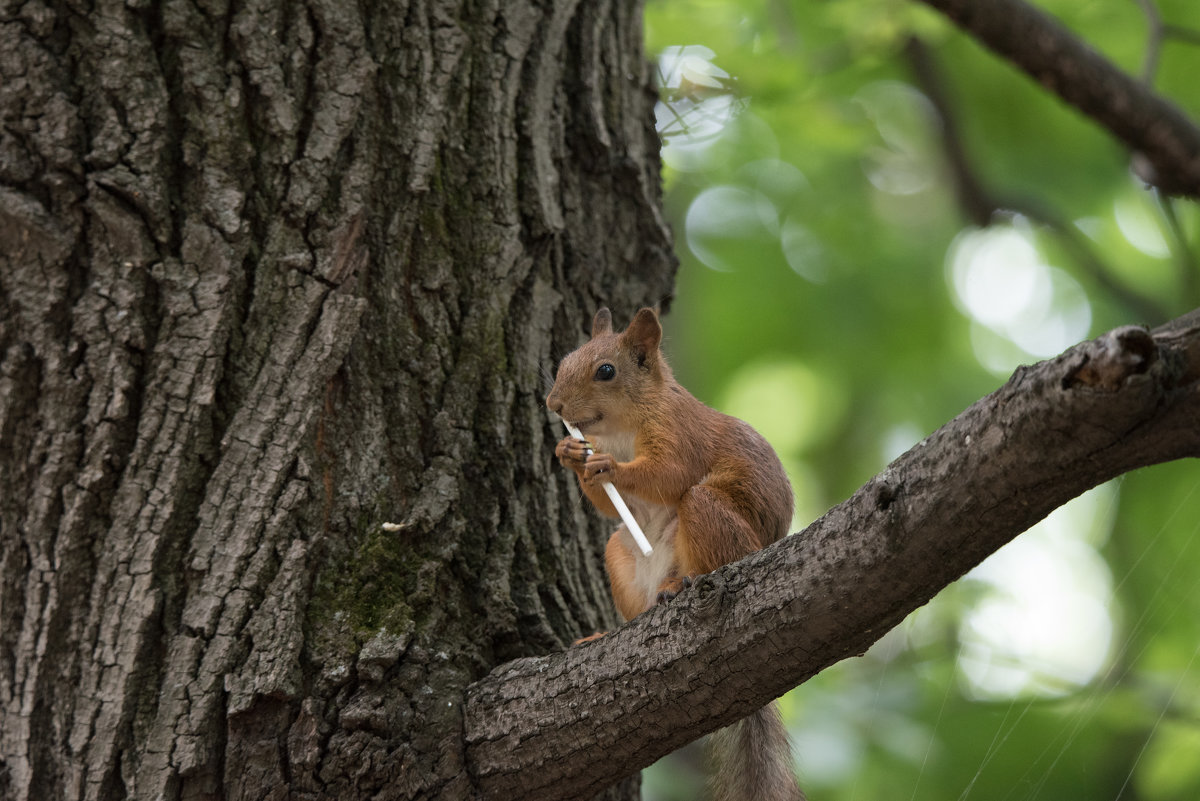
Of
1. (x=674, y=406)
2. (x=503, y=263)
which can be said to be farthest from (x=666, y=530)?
(x=503, y=263)

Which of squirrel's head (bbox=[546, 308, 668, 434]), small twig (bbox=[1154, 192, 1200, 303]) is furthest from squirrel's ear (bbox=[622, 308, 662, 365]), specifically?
small twig (bbox=[1154, 192, 1200, 303])

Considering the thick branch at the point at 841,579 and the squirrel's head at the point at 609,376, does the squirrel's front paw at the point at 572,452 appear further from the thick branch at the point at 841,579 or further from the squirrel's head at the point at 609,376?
the thick branch at the point at 841,579

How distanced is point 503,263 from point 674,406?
54 centimetres

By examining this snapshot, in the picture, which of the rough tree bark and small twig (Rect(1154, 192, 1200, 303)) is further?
small twig (Rect(1154, 192, 1200, 303))

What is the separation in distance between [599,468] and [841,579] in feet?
2.74

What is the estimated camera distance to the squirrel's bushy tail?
82.4 inches

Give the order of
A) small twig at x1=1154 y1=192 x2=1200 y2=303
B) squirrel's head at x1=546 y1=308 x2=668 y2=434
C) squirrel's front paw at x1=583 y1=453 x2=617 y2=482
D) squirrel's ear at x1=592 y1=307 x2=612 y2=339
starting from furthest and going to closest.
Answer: small twig at x1=1154 y1=192 x2=1200 y2=303, squirrel's ear at x1=592 y1=307 x2=612 y2=339, squirrel's head at x1=546 y1=308 x2=668 y2=434, squirrel's front paw at x1=583 y1=453 x2=617 y2=482

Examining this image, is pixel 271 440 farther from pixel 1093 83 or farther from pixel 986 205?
pixel 986 205

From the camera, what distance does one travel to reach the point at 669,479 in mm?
2336

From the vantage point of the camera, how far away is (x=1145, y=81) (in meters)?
3.04

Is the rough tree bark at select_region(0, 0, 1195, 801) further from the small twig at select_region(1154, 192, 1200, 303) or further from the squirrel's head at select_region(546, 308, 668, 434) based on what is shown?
the small twig at select_region(1154, 192, 1200, 303)

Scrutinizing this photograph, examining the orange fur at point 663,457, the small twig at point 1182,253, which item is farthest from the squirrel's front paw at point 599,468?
the small twig at point 1182,253

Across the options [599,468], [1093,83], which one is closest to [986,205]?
[1093,83]

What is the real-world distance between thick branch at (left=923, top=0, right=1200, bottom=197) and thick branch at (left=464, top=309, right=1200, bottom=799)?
1997 mm
